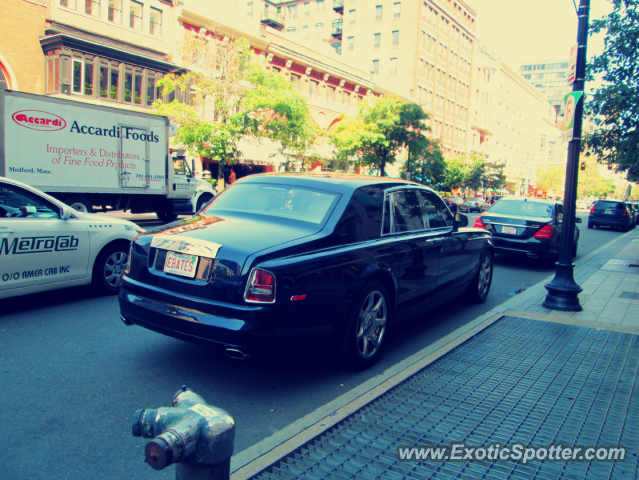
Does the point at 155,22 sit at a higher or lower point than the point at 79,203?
higher

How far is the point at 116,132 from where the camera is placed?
50.1 feet

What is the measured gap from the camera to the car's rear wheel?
7059 mm

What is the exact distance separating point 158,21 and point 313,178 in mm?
28282

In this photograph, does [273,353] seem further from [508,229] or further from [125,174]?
[125,174]

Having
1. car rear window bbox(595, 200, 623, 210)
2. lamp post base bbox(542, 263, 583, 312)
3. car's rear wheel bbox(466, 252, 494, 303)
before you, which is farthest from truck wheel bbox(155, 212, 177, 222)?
car rear window bbox(595, 200, 623, 210)

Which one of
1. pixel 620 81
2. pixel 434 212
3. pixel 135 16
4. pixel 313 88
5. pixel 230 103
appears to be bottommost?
pixel 434 212

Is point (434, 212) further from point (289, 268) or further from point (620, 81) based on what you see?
point (620, 81)

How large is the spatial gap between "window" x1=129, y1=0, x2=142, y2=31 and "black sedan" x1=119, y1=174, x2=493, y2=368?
26770mm

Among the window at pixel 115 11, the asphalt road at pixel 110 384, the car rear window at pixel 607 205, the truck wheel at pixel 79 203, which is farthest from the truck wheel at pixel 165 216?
the car rear window at pixel 607 205

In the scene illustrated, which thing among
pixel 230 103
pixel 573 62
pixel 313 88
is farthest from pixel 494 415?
pixel 313 88

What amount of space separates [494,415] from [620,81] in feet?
36.1

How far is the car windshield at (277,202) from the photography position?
4.38m

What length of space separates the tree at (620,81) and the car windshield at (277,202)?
32.1 feet

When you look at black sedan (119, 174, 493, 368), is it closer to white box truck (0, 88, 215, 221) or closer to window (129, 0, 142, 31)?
white box truck (0, 88, 215, 221)
